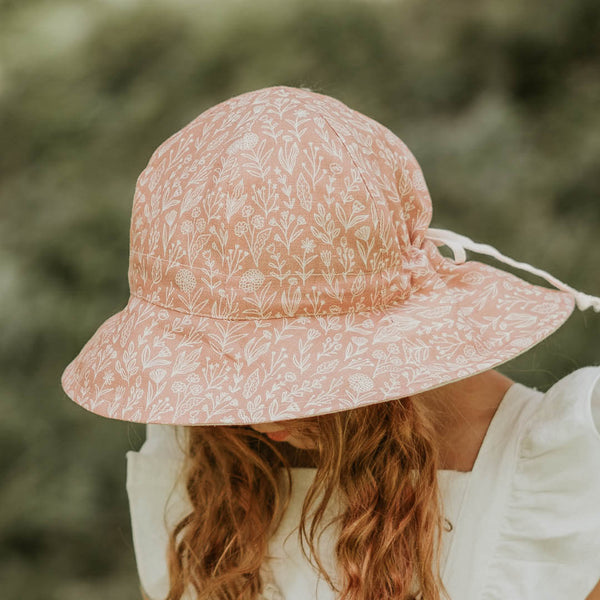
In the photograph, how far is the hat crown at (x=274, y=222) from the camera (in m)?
0.63

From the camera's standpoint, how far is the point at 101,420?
1400mm

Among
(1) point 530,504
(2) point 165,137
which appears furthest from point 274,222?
(2) point 165,137

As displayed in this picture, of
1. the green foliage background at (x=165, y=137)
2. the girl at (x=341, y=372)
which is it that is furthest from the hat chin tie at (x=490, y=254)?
the green foliage background at (x=165, y=137)

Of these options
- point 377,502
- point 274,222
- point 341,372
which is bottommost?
point 377,502

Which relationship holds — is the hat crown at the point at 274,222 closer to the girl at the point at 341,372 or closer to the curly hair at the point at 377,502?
the girl at the point at 341,372

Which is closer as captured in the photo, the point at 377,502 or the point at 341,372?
the point at 341,372

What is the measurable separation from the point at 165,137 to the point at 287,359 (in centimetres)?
82

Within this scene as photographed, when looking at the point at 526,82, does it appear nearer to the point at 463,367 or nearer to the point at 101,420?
the point at 463,367

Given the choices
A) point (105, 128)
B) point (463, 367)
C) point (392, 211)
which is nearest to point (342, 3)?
point (105, 128)

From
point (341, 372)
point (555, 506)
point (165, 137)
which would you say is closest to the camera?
point (341, 372)

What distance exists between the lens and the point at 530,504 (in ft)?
2.48

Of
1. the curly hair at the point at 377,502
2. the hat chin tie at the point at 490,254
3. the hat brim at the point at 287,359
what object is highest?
the hat chin tie at the point at 490,254

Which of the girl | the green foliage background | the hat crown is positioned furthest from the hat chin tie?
the green foliage background

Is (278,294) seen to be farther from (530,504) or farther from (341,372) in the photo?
(530,504)
